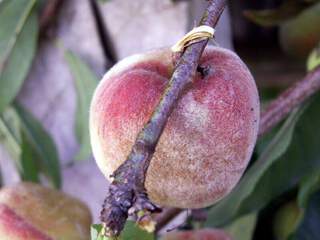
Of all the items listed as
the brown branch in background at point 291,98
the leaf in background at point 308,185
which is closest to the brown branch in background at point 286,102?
the brown branch in background at point 291,98

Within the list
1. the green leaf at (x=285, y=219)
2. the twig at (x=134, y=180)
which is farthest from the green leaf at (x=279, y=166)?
the twig at (x=134, y=180)

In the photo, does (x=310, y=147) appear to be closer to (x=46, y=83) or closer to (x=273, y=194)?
(x=273, y=194)

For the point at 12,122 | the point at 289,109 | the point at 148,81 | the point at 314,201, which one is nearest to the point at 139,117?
the point at 148,81

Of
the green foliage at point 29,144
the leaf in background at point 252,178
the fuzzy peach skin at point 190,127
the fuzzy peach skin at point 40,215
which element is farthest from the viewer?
the green foliage at point 29,144

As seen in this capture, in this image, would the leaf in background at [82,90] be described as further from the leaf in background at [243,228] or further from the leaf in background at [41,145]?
the leaf in background at [243,228]

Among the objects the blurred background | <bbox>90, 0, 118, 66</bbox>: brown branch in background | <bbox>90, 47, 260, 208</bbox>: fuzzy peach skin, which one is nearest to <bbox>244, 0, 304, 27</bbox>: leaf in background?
the blurred background

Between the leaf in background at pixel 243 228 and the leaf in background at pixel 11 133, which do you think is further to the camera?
the leaf in background at pixel 11 133

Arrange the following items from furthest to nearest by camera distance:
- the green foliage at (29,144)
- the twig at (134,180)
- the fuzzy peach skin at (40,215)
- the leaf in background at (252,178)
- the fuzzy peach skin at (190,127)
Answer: the green foliage at (29,144) < the leaf in background at (252,178) < the fuzzy peach skin at (40,215) < the fuzzy peach skin at (190,127) < the twig at (134,180)

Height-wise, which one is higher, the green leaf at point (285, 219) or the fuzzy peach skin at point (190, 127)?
the fuzzy peach skin at point (190, 127)

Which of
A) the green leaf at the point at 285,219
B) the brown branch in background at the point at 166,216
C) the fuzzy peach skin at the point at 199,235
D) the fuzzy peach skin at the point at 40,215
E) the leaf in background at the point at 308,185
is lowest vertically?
the green leaf at the point at 285,219
